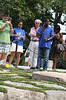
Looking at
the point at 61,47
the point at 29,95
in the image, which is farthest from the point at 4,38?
the point at 29,95

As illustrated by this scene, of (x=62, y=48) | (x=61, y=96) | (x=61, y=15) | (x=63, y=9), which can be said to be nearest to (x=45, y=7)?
(x=63, y=9)

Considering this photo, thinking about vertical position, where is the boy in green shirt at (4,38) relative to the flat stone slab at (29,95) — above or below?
above

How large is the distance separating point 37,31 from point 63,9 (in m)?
11.1

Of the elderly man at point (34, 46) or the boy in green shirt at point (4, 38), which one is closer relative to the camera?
the boy in green shirt at point (4, 38)

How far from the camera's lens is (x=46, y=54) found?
28.2 feet

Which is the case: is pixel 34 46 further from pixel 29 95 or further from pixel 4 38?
pixel 29 95

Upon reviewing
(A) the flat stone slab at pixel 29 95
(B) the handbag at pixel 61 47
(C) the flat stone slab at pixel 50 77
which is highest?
(B) the handbag at pixel 61 47

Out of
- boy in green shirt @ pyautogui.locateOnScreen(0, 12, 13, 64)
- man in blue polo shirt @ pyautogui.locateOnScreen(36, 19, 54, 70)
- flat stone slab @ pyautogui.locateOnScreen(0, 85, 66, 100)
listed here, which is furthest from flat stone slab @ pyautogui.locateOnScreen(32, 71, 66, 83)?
man in blue polo shirt @ pyautogui.locateOnScreen(36, 19, 54, 70)

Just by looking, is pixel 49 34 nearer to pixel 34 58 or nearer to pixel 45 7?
pixel 34 58

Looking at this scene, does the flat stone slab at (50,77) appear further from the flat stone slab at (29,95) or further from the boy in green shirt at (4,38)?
the boy in green shirt at (4,38)

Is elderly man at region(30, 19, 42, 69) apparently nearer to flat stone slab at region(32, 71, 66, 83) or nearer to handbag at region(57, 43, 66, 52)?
handbag at region(57, 43, 66, 52)

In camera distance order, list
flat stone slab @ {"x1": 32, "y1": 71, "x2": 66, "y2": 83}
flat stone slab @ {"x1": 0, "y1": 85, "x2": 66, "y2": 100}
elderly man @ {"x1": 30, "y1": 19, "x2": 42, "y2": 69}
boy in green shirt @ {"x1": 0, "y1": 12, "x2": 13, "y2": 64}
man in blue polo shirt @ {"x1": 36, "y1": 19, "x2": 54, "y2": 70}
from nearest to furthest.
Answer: flat stone slab @ {"x1": 0, "y1": 85, "x2": 66, "y2": 100} < flat stone slab @ {"x1": 32, "y1": 71, "x2": 66, "y2": 83} < boy in green shirt @ {"x1": 0, "y1": 12, "x2": 13, "y2": 64} < man in blue polo shirt @ {"x1": 36, "y1": 19, "x2": 54, "y2": 70} < elderly man @ {"x1": 30, "y1": 19, "x2": 42, "y2": 69}

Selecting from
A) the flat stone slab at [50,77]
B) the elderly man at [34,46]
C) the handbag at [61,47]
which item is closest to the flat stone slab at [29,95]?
the flat stone slab at [50,77]

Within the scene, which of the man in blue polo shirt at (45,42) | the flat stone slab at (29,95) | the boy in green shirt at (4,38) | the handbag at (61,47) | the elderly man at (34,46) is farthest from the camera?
the handbag at (61,47)
